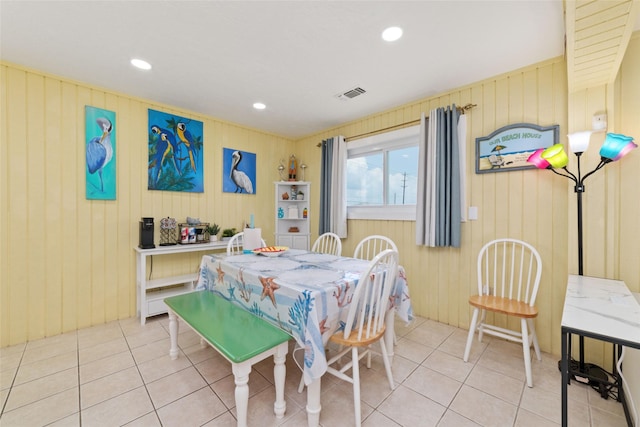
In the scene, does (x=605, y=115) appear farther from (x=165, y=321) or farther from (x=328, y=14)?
(x=165, y=321)

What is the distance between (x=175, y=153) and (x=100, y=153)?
0.72m

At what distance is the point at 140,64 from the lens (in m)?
2.24

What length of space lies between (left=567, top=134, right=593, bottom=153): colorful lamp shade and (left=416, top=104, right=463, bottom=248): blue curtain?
845 millimetres

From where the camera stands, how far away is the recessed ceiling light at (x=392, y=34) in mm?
1796

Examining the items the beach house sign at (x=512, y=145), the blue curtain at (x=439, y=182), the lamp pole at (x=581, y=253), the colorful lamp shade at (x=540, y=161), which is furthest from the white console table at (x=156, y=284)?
the lamp pole at (x=581, y=253)

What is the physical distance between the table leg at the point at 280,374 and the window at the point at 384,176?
7.00 feet

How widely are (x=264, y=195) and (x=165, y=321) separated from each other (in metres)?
2.11

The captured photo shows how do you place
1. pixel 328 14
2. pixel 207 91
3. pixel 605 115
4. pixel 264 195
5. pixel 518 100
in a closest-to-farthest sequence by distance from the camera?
pixel 328 14 → pixel 605 115 → pixel 518 100 → pixel 207 91 → pixel 264 195

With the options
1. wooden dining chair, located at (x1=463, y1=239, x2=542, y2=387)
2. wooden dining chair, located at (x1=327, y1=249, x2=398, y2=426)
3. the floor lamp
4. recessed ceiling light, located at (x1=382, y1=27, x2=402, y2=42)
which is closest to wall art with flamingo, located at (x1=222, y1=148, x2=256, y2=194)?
recessed ceiling light, located at (x1=382, y1=27, x2=402, y2=42)

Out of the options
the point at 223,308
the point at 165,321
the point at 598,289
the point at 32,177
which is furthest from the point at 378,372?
the point at 32,177

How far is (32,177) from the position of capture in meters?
2.35

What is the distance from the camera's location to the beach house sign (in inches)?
86.3

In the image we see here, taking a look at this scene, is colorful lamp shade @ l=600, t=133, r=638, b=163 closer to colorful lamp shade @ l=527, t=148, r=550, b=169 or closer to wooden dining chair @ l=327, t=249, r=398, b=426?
colorful lamp shade @ l=527, t=148, r=550, b=169

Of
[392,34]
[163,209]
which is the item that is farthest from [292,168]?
[392,34]
